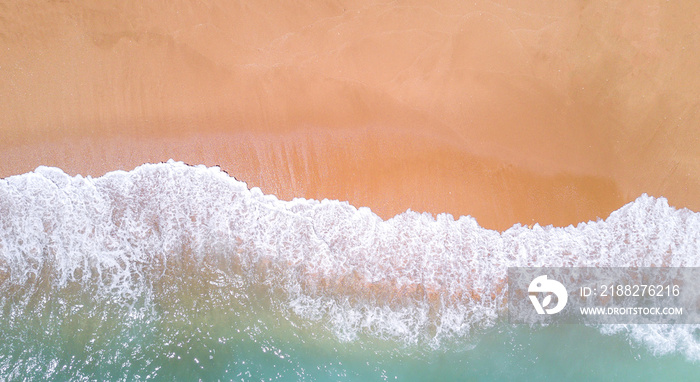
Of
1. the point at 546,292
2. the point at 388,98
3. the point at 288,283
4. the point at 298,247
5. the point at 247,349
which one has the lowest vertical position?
the point at 247,349

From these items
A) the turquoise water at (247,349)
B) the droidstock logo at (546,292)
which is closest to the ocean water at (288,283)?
the turquoise water at (247,349)

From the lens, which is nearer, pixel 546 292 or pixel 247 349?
pixel 247 349

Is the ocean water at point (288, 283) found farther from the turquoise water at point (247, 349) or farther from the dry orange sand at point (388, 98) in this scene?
the dry orange sand at point (388, 98)

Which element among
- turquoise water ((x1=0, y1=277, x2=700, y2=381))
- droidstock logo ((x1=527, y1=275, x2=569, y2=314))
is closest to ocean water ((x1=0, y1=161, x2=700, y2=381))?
turquoise water ((x1=0, y1=277, x2=700, y2=381))

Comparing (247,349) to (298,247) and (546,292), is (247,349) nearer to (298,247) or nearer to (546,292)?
(298,247)

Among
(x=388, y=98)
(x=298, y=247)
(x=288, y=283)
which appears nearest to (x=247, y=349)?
(x=288, y=283)

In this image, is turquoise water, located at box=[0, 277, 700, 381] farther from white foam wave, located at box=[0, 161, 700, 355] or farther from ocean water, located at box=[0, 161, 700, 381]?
white foam wave, located at box=[0, 161, 700, 355]
